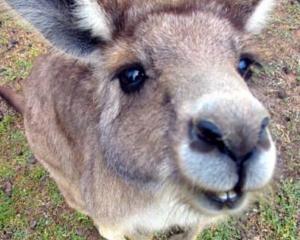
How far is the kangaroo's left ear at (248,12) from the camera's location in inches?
124

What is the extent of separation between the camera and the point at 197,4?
10.2 feet

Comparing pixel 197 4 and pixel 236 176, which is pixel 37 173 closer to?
pixel 197 4

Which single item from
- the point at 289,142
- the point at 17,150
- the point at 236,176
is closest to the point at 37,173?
the point at 17,150

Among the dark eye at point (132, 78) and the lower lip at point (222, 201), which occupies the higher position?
the dark eye at point (132, 78)

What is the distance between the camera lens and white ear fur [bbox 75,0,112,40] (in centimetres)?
293

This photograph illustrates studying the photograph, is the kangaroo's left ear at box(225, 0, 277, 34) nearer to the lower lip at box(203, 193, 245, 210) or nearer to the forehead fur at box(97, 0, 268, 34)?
the forehead fur at box(97, 0, 268, 34)

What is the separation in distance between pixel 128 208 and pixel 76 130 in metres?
0.63

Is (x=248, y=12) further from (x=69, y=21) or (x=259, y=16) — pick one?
(x=69, y=21)

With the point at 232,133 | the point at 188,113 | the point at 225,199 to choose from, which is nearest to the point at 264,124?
the point at 232,133

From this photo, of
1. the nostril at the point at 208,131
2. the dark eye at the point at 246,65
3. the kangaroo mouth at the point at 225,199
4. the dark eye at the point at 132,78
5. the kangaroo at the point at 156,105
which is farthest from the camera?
the dark eye at the point at 246,65

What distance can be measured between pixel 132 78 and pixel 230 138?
2.81 ft

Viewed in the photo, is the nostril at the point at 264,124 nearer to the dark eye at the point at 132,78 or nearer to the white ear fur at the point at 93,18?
the dark eye at the point at 132,78

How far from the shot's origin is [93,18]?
118 inches

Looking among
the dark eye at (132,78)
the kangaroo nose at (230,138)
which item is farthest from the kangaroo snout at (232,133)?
the dark eye at (132,78)
